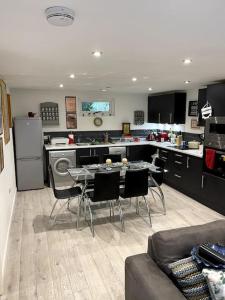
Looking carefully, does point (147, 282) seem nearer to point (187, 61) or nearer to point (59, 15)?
point (59, 15)

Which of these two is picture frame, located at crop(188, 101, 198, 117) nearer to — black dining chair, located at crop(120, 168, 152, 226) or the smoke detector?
black dining chair, located at crop(120, 168, 152, 226)

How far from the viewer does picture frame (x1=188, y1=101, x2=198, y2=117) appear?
5.53 metres

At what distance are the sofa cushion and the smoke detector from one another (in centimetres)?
155

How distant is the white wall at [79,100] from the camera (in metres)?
5.81

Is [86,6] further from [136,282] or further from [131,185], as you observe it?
[131,185]

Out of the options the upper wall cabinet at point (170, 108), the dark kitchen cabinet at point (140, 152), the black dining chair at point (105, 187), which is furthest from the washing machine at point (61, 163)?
the upper wall cabinet at point (170, 108)

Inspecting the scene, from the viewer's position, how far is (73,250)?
2.97m

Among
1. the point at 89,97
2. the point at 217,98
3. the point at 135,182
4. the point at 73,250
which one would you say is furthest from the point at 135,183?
the point at 89,97

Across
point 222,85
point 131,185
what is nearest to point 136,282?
point 131,185

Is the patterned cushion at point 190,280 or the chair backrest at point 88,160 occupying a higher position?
the chair backrest at point 88,160

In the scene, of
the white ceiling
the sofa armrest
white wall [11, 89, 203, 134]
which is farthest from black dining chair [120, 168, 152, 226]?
white wall [11, 89, 203, 134]

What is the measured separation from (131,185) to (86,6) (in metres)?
2.61

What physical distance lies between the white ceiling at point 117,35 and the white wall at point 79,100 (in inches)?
112

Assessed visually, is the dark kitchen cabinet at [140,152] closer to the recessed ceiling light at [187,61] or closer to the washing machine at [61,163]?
the washing machine at [61,163]
